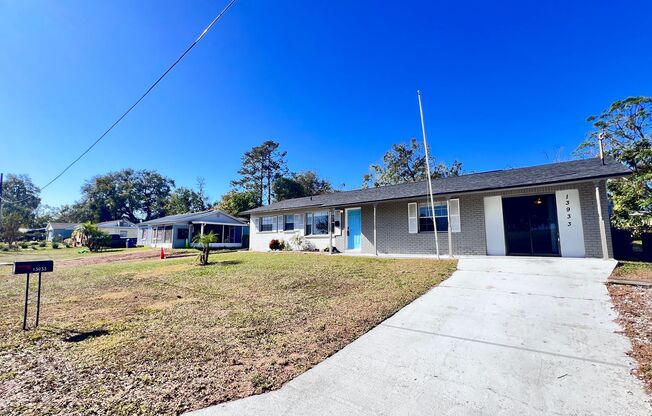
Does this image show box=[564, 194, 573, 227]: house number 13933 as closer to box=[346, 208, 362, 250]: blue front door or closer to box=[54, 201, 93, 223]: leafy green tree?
box=[346, 208, 362, 250]: blue front door

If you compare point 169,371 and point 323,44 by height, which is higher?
point 323,44

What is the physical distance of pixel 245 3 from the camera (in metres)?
5.79

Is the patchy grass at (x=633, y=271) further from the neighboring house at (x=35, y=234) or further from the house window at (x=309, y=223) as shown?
the neighboring house at (x=35, y=234)

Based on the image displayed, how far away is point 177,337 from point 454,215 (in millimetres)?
11230

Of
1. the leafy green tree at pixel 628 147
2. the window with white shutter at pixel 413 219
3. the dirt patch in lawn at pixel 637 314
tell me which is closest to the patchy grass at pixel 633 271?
the dirt patch in lawn at pixel 637 314

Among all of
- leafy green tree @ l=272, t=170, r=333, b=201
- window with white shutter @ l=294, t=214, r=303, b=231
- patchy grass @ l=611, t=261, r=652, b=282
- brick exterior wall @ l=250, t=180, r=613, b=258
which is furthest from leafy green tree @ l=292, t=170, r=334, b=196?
patchy grass @ l=611, t=261, r=652, b=282

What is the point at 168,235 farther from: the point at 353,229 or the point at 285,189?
the point at 353,229

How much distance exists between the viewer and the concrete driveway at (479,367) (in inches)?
95.3

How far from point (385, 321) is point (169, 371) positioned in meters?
3.14

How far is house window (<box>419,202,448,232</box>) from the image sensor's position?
41.1 ft

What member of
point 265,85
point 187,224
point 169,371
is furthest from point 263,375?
point 187,224

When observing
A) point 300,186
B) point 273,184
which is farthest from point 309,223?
point 273,184

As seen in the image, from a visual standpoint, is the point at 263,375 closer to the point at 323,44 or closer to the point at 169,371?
the point at 169,371

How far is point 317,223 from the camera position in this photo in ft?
58.9
